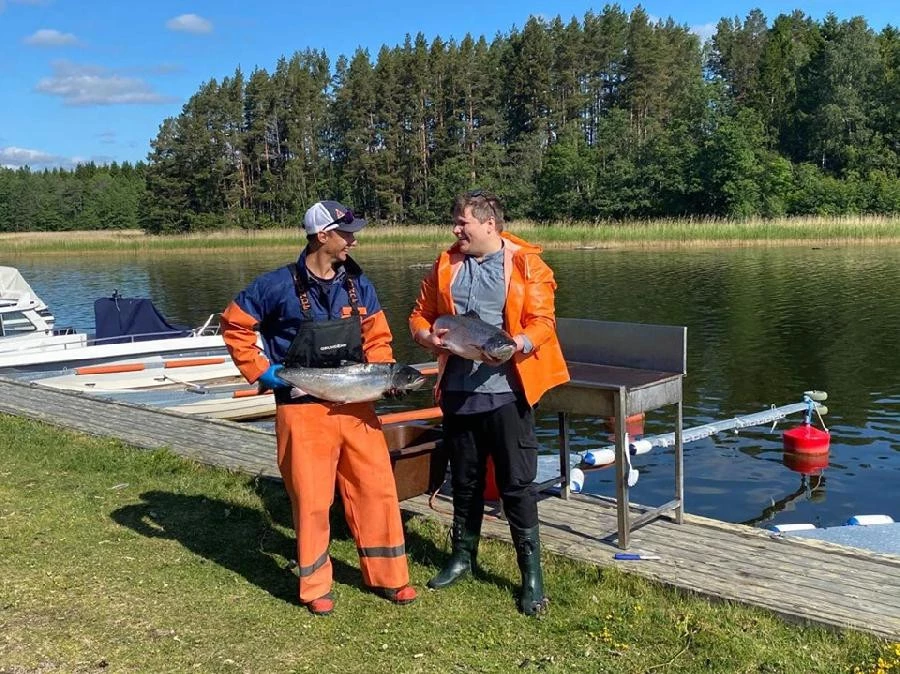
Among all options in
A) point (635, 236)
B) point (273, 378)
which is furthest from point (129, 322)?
point (635, 236)

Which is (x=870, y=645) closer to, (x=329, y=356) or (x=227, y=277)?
(x=329, y=356)

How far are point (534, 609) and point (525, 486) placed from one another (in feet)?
2.13

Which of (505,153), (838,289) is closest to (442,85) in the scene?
(505,153)

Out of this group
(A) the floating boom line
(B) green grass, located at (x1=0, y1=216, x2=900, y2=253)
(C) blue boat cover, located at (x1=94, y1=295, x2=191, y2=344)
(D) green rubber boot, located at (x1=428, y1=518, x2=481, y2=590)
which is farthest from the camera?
(B) green grass, located at (x1=0, y1=216, x2=900, y2=253)

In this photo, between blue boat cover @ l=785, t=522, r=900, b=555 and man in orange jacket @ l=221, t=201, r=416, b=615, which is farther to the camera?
blue boat cover @ l=785, t=522, r=900, b=555

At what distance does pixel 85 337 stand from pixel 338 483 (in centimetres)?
1270

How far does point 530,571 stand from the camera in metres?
4.86

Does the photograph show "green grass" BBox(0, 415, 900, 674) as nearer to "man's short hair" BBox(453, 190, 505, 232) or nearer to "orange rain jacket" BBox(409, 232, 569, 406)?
"orange rain jacket" BBox(409, 232, 569, 406)

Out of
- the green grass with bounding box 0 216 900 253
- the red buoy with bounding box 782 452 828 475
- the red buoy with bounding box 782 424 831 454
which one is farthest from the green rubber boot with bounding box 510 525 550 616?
the green grass with bounding box 0 216 900 253

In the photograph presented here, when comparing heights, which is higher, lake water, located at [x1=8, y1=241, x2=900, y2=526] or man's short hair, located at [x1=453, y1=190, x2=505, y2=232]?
man's short hair, located at [x1=453, y1=190, x2=505, y2=232]

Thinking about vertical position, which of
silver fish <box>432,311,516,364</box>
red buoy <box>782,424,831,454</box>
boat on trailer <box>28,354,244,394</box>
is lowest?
red buoy <box>782,424,831,454</box>

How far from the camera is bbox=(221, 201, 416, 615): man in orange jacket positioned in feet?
15.8

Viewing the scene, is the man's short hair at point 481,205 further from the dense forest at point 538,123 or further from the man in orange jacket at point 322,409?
the dense forest at point 538,123

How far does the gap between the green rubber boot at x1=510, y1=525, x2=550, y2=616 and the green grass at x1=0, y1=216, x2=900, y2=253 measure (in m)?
45.4
